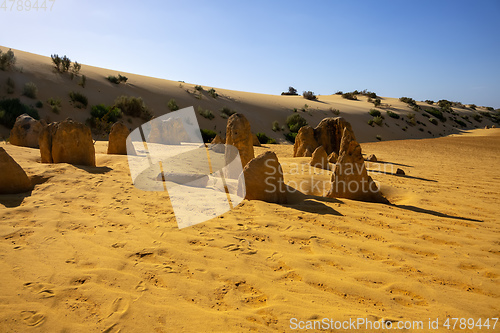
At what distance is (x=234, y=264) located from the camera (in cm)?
226

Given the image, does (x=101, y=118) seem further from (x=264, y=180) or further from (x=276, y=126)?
(x=264, y=180)

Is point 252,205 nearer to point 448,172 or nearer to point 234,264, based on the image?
point 234,264

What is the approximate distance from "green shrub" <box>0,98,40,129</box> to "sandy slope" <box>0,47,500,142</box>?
38 cm

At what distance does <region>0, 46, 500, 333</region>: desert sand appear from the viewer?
5.61 ft

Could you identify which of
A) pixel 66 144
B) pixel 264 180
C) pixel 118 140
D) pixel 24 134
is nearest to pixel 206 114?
pixel 118 140

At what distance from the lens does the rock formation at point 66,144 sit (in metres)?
5.41

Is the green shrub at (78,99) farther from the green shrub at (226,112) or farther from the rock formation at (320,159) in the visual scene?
the rock formation at (320,159)

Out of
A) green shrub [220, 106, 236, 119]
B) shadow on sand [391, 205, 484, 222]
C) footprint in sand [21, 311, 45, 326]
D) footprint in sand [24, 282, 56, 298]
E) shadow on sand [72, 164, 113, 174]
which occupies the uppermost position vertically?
green shrub [220, 106, 236, 119]

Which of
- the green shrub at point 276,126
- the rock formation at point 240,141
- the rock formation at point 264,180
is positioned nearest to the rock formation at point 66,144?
the rock formation at point 240,141

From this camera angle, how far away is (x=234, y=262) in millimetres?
2291

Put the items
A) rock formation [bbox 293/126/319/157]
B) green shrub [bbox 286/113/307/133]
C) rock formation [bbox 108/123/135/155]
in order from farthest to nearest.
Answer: green shrub [bbox 286/113/307/133] < rock formation [bbox 293/126/319/157] < rock formation [bbox 108/123/135/155]

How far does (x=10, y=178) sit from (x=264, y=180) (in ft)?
10.5

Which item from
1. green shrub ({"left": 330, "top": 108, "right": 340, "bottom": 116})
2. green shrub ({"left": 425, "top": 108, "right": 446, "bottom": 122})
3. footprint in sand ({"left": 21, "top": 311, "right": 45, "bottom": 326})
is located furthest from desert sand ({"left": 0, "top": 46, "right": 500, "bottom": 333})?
green shrub ({"left": 425, "top": 108, "right": 446, "bottom": 122})

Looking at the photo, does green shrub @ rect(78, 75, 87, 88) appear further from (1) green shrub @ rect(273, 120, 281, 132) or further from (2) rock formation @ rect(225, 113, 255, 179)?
(2) rock formation @ rect(225, 113, 255, 179)
